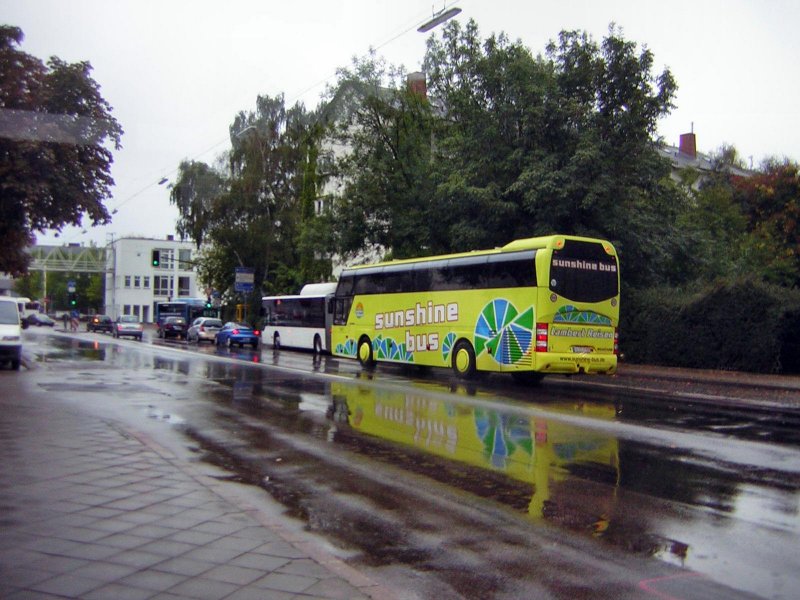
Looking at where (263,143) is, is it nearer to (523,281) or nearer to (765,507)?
(523,281)

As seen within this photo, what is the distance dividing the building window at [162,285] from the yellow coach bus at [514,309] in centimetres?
8414

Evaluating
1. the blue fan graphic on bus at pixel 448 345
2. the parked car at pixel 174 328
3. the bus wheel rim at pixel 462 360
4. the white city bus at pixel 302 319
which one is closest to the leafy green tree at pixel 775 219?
the blue fan graphic on bus at pixel 448 345

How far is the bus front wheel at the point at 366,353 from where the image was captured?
86.2 ft

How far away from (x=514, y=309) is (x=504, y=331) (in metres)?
0.69

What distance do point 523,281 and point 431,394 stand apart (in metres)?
4.21

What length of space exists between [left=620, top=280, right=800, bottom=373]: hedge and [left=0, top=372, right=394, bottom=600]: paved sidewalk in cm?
2124

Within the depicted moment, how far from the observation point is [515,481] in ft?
27.4

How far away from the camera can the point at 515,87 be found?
91.3 ft

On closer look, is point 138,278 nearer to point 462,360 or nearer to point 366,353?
point 366,353

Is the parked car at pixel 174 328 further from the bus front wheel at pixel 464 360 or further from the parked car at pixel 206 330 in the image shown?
the bus front wheel at pixel 464 360

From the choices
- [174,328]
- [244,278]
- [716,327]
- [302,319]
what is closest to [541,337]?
[716,327]

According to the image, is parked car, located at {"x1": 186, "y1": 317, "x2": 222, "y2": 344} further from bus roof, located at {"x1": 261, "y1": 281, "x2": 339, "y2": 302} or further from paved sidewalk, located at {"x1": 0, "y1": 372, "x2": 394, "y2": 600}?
paved sidewalk, located at {"x1": 0, "y1": 372, "x2": 394, "y2": 600}

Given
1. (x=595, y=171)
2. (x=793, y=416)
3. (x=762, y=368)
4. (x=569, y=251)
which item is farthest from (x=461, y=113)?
(x=793, y=416)

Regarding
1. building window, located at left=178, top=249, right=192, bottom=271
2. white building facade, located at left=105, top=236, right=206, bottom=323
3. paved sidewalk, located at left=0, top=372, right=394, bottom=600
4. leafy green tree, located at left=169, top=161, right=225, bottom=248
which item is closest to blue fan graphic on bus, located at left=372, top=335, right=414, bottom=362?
paved sidewalk, located at left=0, top=372, right=394, bottom=600
